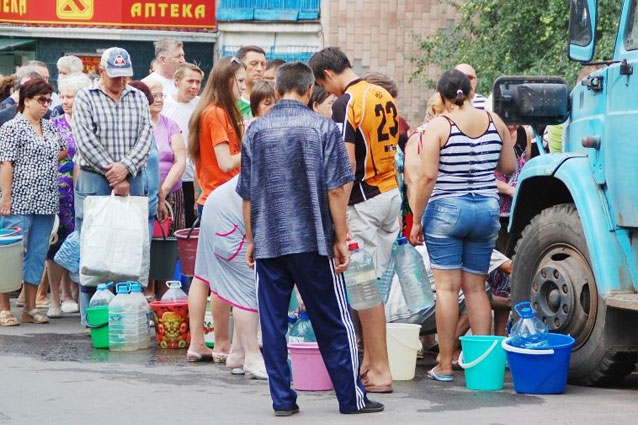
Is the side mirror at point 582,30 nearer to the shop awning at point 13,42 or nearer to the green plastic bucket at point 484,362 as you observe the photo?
the green plastic bucket at point 484,362

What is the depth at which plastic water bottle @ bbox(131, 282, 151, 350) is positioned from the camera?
406 inches

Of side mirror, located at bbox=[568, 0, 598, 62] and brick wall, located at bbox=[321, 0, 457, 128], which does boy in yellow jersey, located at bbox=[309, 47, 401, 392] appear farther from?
brick wall, located at bbox=[321, 0, 457, 128]

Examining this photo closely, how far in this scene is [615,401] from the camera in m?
8.03

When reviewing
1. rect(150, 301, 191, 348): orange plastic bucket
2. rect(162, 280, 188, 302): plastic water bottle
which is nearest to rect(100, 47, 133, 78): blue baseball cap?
rect(162, 280, 188, 302): plastic water bottle

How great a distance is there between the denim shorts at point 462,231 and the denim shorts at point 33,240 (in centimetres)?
405

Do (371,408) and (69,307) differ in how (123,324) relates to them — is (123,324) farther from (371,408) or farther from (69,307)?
(371,408)

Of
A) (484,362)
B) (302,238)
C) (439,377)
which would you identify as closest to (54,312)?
(439,377)

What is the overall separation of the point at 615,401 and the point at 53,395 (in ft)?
10.5

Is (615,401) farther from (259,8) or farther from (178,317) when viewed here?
(259,8)

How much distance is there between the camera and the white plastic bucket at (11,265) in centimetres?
1127

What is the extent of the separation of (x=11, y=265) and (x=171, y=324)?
66.8 inches

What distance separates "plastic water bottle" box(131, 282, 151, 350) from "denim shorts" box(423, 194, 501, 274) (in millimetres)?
2444

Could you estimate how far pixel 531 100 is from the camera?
8719 millimetres

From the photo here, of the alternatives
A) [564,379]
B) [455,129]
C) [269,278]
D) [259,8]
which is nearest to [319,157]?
[269,278]
